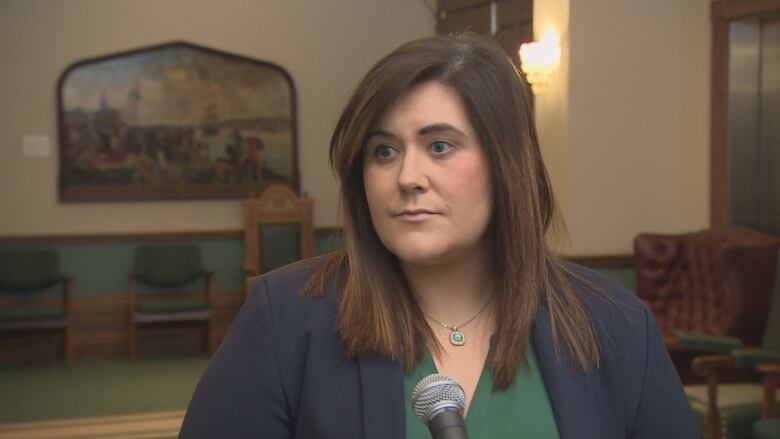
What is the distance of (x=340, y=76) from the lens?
10.8 metres

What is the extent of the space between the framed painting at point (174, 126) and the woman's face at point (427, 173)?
29.6 feet

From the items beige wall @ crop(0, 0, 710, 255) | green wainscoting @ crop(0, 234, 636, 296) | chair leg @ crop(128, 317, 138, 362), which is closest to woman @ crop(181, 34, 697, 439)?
beige wall @ crop(0, 0, 710, 255)

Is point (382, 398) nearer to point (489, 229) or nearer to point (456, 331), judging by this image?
point (456, 331)

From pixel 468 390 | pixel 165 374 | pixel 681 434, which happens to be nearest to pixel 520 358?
pixel 468 390

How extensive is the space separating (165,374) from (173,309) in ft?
2.44

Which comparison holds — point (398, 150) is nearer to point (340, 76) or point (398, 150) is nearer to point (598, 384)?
point (598, 384)

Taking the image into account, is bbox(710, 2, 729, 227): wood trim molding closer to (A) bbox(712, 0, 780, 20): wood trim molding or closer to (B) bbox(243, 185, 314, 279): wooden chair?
(A) bbox(712, 0, 780, 20): wood trim molding

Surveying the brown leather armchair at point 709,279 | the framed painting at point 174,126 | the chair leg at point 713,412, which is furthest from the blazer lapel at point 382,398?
the framed painting at point 174,126

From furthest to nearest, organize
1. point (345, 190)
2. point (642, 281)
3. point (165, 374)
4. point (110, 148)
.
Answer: point (110, 148) < point (165, 374) < point (642, 281) < point (345, 190)

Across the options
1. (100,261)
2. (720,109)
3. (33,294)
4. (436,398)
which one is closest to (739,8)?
(720,109)

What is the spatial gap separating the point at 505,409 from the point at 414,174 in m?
0.41

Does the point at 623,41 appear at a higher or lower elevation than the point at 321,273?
higher

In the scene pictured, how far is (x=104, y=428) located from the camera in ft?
23.7

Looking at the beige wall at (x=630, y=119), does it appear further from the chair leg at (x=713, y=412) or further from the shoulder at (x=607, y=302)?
the shoulder at (x=607, y=302)
